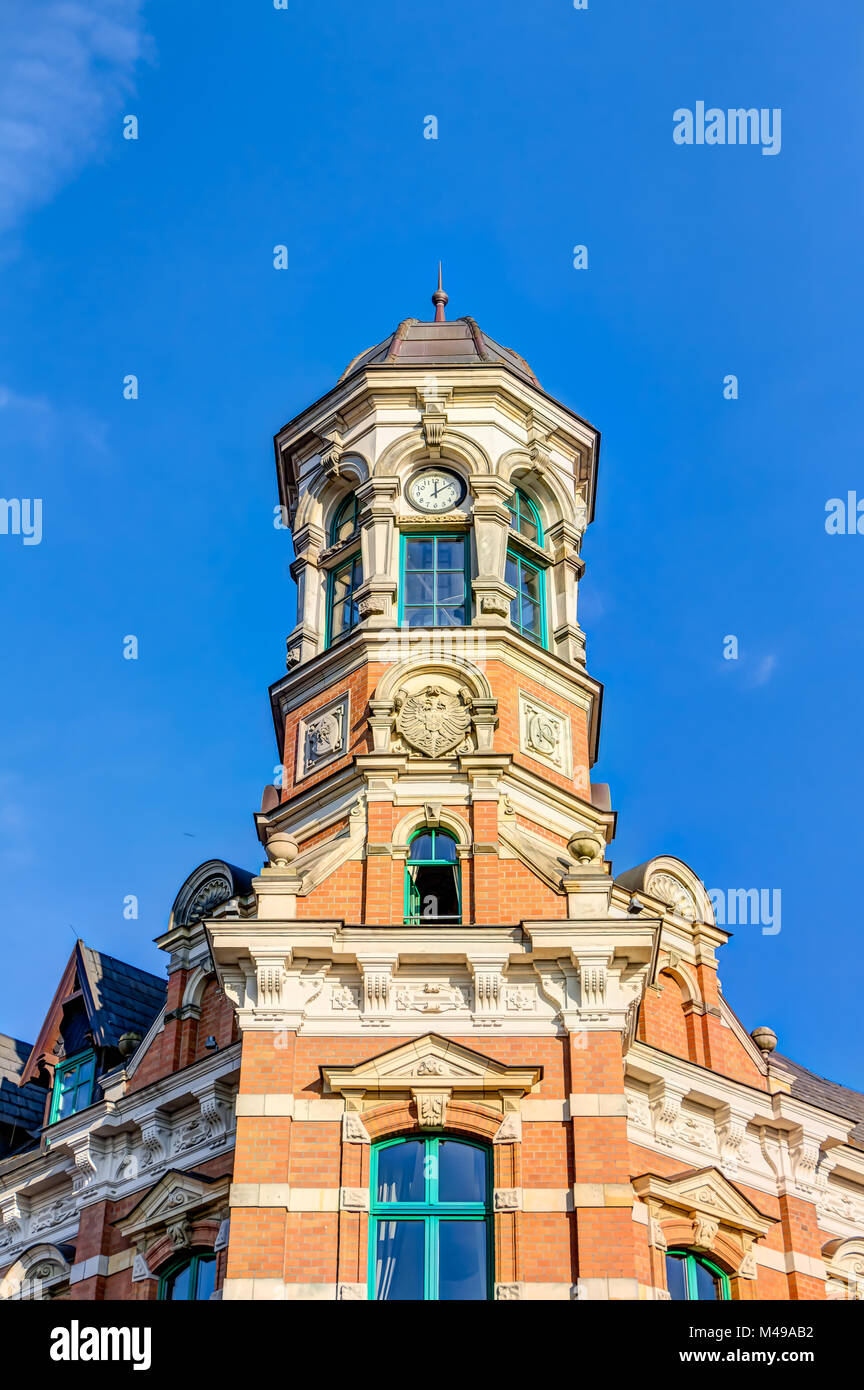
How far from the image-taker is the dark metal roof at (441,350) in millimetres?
34156

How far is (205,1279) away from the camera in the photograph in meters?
26.3

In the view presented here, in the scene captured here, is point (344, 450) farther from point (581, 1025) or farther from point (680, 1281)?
point (680, 1281)

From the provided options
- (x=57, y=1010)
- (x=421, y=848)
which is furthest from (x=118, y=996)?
(x=421, y=848)

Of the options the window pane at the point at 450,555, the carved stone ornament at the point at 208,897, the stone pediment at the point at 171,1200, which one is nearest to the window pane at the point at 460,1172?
the stone pediment at the point at 171,1200

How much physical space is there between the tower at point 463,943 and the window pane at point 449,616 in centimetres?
7

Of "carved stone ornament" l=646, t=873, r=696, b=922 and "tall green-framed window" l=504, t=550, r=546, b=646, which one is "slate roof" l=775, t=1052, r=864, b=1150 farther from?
"tall green-framed window" l=504, t=550, r=546, b=646

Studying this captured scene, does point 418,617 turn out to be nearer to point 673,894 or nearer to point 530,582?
point 530,582

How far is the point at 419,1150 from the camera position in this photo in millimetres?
24844

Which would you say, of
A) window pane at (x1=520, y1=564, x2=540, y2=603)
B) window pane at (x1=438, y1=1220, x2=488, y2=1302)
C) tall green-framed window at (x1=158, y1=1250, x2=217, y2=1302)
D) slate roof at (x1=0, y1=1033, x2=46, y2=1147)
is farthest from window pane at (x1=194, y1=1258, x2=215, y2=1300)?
window pane at (x1=520, y1=564, x2=540, y2=603)

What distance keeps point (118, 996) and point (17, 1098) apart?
314 centimetres

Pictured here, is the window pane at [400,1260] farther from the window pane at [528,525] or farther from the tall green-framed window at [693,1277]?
the window pane at [528,525]

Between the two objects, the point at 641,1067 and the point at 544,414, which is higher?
the point at 544,414
